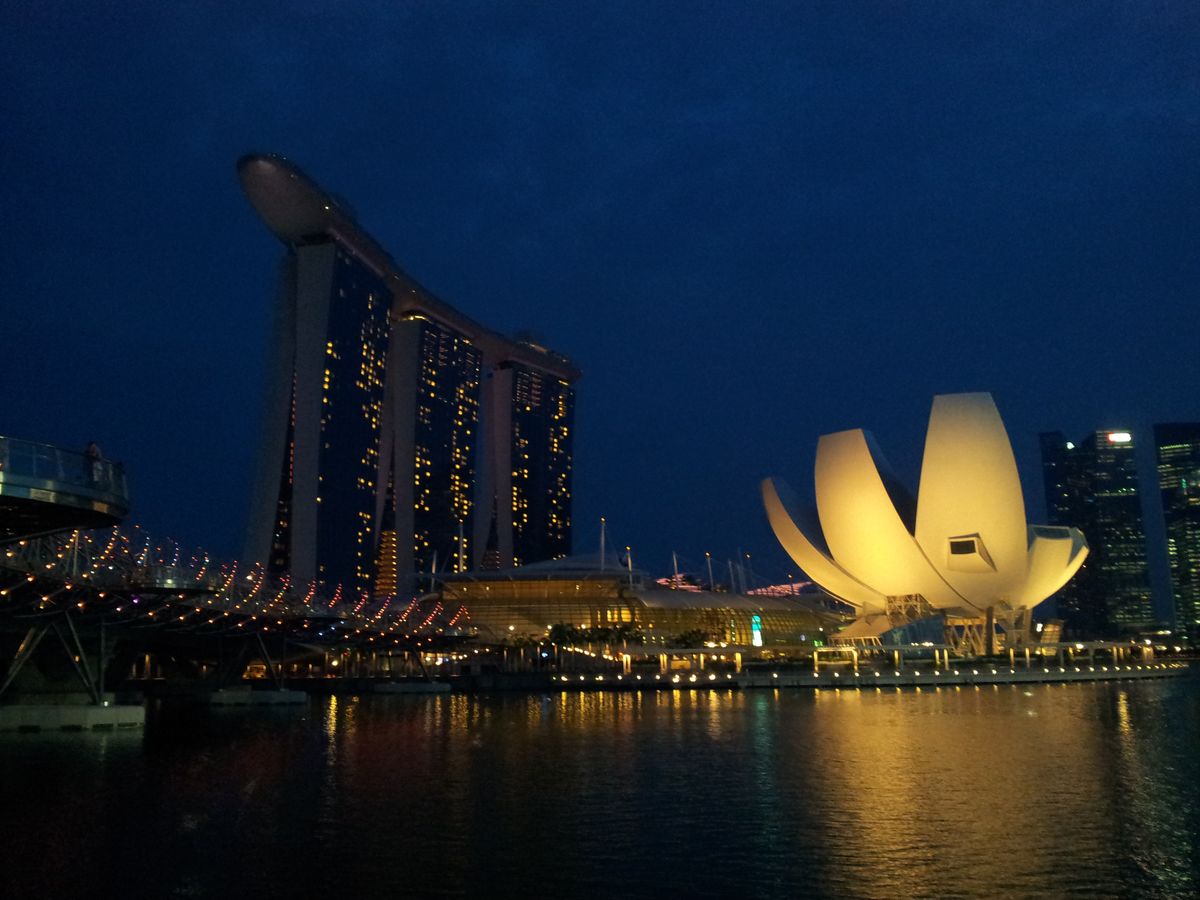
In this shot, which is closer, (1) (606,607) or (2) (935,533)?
(2) (935,533)

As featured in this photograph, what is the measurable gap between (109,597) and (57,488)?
2129 centimetres

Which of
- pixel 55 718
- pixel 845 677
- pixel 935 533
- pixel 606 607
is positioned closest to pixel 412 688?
pixel 845 677

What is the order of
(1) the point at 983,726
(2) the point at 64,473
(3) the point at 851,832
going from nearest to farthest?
(2) the point at 64,473, (3) the point at 851,832, (1) the point at 983,726

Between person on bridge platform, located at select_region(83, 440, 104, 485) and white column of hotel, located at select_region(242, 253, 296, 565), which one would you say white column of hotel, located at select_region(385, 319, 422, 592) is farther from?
person on bridge platform, located at select_region(83, 440, 104, 485)

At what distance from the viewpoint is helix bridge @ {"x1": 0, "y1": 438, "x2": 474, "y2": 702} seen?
Result: 12.3 meters

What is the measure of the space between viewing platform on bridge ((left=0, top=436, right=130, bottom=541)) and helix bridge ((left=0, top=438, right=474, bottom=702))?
→ 0.01m

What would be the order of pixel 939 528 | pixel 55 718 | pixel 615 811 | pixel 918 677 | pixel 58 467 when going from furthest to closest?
pixel 939 528, pixel 918 677, pixel 55 718, pixel 615 811, pixel 58 467

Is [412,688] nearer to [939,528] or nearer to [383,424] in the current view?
[939,528]

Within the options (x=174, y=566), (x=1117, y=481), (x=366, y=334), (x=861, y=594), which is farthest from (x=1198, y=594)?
(x=174, y=566)

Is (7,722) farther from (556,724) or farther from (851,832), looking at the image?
(851,832)

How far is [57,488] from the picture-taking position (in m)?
12.0

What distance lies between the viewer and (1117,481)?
175000mm

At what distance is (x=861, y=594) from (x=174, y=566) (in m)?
50.0

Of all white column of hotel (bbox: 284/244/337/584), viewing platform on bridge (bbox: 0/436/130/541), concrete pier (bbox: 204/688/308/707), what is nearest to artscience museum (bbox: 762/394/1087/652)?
white column of hotel (bbox: 284/244/337/584)
